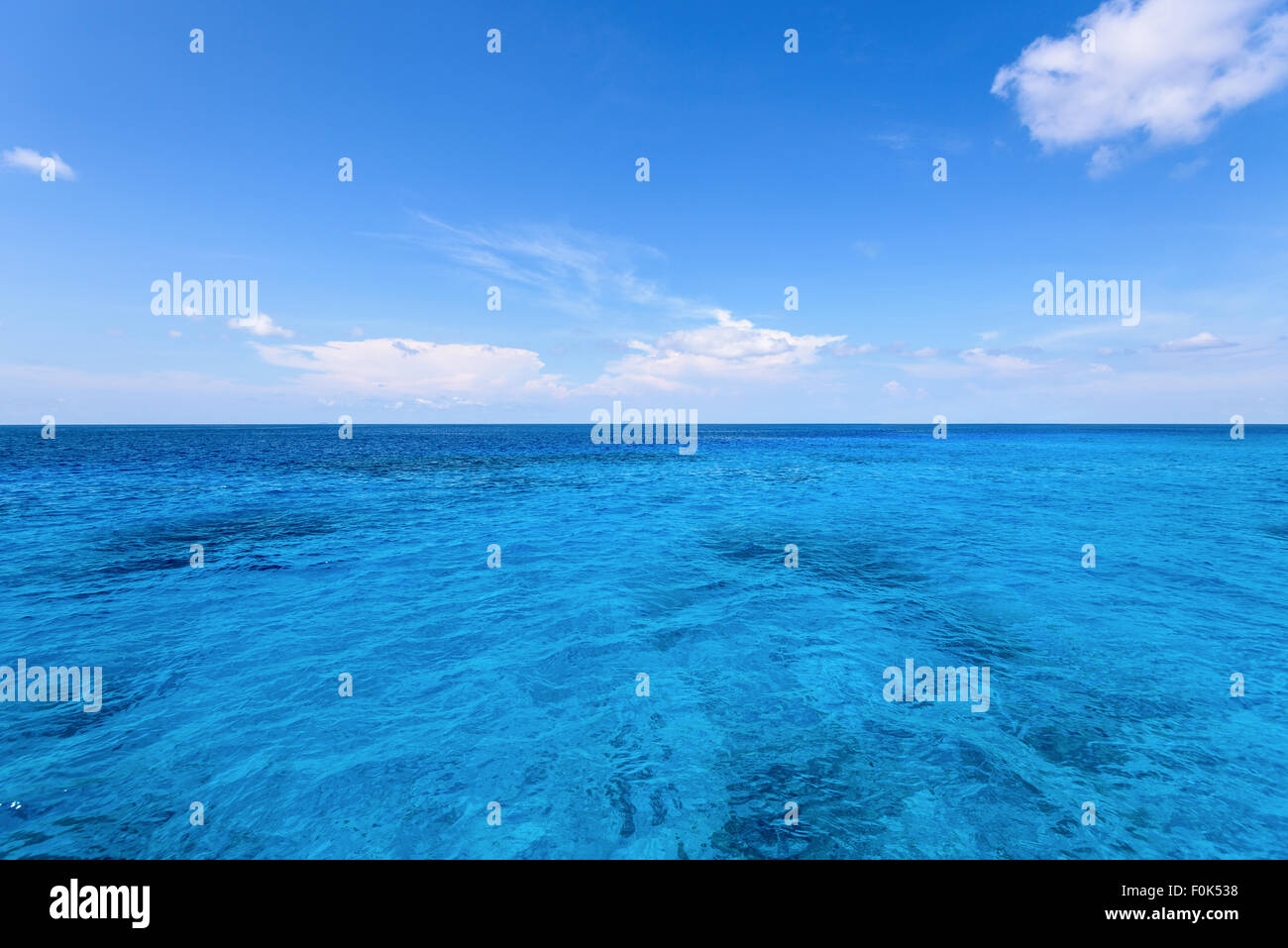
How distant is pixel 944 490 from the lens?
4019 centimetres

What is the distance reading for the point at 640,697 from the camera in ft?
34.6

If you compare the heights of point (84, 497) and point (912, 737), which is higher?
point (84, 497)

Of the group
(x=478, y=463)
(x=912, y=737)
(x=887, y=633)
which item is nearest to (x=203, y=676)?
(x=912, y=737)

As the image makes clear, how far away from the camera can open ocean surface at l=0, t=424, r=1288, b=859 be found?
691 centimetres

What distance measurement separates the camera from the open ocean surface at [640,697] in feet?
22.7

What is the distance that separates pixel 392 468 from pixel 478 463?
11364 mm
